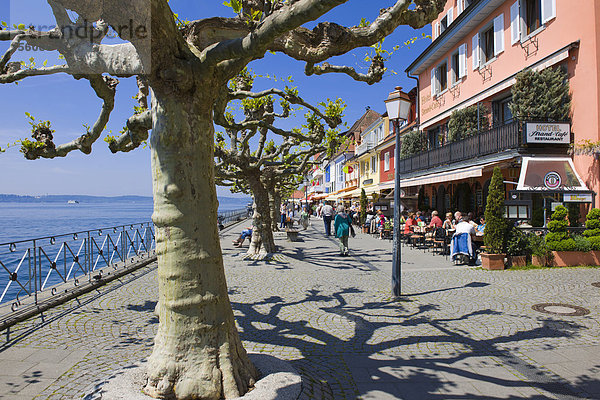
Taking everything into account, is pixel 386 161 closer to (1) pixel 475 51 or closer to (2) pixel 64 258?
(1) pixel 475 51

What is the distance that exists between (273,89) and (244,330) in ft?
15.3

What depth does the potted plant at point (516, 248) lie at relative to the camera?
10719 millimetres

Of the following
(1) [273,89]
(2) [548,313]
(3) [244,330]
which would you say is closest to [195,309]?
(3) [244,330]

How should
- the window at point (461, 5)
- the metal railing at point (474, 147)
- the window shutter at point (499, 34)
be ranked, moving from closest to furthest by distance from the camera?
the metal railing at point (474, 147) < the window shutter at point (499, 34) < the window at point (461, 5)

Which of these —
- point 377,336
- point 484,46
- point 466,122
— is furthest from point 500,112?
point 377,336

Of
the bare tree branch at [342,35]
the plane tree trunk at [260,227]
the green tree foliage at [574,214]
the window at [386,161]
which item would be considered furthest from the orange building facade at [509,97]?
the bare tree branch at [342,35]

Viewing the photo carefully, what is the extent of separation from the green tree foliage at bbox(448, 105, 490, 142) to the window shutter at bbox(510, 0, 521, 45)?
3154 mm

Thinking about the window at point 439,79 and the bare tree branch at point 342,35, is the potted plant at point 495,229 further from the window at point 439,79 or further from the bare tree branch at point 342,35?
the window at point 439,79

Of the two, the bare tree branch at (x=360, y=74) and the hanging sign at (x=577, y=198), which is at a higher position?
the bare tree branch at (x=360, y=74)

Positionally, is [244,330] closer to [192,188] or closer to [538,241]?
[192,188]

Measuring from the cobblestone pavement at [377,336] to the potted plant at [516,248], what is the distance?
0.84 m

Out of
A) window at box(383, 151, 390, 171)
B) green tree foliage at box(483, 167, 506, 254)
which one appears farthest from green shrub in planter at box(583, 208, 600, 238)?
window at box(383, 151, 390, 171)

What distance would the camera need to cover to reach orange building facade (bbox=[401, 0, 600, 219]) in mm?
11820

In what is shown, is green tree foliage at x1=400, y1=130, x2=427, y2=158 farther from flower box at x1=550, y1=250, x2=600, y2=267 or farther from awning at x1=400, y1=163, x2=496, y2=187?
flower box at x1=550, y1=250, x2=600, y2=267
